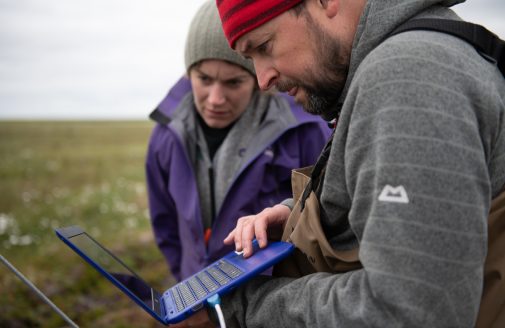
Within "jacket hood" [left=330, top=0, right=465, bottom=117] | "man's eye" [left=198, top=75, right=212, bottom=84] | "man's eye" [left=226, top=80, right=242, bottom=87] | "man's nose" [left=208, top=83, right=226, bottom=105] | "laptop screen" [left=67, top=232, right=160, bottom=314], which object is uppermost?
"jacket hood" [left=330, top=0, right=465, bottom=117]

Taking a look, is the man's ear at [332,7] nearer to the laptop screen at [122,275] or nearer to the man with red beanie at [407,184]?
the man with red beanie at [407,184]

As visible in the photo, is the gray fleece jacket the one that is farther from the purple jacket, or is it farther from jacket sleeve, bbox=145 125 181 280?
jacket sleeve, bbox=145 125 181 280

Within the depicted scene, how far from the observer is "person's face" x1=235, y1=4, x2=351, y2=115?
185 centimetres

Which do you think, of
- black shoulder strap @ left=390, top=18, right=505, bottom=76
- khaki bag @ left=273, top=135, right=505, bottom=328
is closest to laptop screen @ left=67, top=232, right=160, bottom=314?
khaki bag @ left=273, top=135, right=505, bottom=328

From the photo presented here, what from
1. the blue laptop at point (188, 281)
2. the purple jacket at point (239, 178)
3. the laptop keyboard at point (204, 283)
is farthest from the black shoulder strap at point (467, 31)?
the purple jacket at point (239, 178)

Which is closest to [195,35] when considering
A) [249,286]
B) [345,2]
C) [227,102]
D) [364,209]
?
[227,102]

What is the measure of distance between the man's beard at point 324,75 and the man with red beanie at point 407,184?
0.10m

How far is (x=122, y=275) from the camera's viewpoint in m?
2.19

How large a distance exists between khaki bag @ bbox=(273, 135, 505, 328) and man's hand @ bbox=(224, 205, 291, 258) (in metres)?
0.12

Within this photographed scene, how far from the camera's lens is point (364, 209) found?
145 centimetres

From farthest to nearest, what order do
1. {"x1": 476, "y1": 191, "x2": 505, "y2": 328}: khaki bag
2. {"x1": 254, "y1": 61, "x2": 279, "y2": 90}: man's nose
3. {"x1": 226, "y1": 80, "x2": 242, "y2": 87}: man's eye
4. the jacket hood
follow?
{"x1": 226, "y1": 80, "x2": 242, "y2": 87}: man's eye, {"x1": 254, "y1": 61, "x2": 279, "y2": 90}: man's nose, the jacket hood, {"x1": 476, "y1": 191, "x2": 505, "y2": 328}: khaki bag

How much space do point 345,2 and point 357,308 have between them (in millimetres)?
1146

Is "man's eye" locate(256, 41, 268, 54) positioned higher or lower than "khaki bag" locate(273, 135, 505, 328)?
higher

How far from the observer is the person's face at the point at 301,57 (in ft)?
6.05
